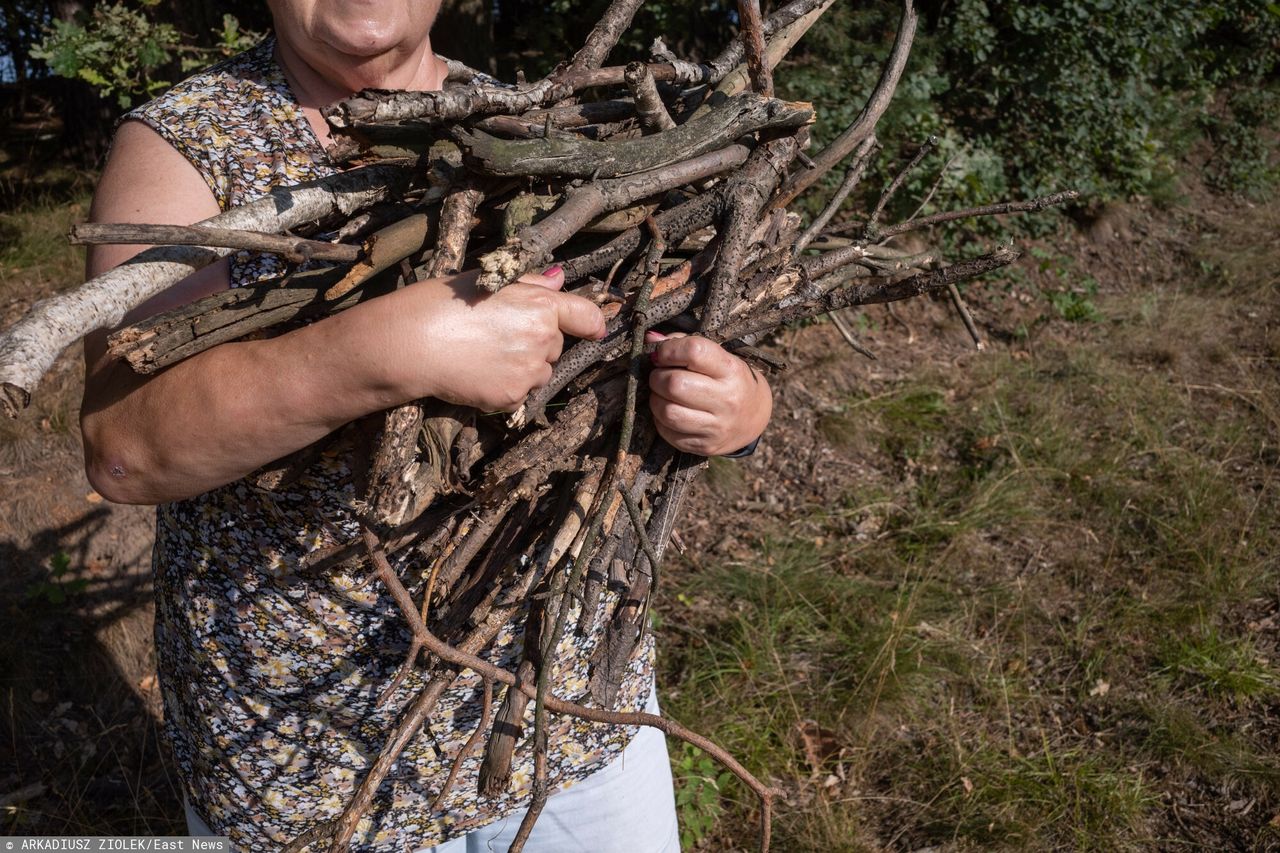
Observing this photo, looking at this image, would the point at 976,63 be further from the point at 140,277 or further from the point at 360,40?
the point at 140,277

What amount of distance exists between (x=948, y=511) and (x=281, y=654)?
3.26m

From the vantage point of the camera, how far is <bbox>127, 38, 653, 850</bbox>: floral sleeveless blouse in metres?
1.54

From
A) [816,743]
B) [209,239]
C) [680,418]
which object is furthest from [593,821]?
[816,743]

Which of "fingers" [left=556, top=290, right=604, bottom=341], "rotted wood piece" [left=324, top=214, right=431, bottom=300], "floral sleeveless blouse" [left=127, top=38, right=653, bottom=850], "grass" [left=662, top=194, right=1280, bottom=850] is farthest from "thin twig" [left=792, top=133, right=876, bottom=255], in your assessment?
"grass" [left=662, top=194, right=1280, bottom=850]

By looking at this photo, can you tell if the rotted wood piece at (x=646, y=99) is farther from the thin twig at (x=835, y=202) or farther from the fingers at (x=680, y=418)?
the fingers at (x=680, y=418)

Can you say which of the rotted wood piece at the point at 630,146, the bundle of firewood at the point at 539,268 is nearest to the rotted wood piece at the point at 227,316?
the bundle of firewood at the point at 539,268

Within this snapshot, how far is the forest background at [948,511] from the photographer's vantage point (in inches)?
122

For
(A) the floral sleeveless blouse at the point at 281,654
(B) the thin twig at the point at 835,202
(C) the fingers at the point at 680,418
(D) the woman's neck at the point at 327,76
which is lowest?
(A) the floral sleeveless blouse at the point at 281,654

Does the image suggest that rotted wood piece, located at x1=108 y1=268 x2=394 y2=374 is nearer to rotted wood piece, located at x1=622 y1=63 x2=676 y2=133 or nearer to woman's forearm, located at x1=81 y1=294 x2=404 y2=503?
woman's forearm, located at x1=81 y1=294 x2=404 y2=503

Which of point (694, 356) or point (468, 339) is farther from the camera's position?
point (694, 356)

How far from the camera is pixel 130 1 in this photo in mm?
5434

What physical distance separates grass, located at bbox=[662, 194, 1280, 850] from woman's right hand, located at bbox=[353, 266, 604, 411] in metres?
2.21

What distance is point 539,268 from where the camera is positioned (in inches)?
51.8

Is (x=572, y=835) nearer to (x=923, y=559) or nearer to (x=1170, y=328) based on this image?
(x=923, y=559)
